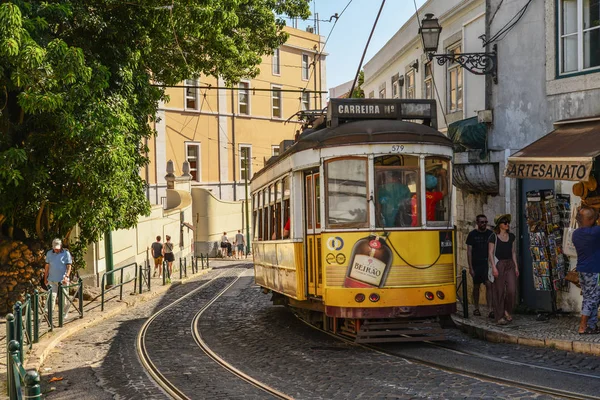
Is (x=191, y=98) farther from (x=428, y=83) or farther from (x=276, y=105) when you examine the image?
(x=428, y=83)

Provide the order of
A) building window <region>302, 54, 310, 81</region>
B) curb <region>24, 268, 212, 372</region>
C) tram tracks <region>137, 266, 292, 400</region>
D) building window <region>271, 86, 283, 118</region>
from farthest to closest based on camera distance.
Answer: building window <region>302, 54, 310, 81</region>
building window <region>271, 86, 283, 118</region>
curb <region>24, 268, 212, 372</region>
tram tracks <region>137, 266, 292, 400</region>

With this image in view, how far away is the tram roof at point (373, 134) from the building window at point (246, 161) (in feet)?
123

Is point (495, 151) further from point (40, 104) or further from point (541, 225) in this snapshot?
point (40, 104)

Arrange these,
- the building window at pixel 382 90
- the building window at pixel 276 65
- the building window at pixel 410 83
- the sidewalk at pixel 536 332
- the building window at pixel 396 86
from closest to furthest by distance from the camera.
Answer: the sidewalk at pixel 536 332 < the building window at pixel 410 83 < the building window at pixel 396 86 < the building window at pixel 382 90 < the building window at pixel 276 65

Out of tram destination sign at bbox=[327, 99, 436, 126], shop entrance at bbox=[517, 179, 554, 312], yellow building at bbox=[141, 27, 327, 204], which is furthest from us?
yellow building at bbox=[141, 27, 327, 204]

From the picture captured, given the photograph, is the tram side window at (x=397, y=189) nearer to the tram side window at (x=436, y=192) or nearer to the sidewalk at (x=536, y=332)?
the tram side window at (x=436, y=192)

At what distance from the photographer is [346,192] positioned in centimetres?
1094

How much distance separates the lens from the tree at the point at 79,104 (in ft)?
43.2

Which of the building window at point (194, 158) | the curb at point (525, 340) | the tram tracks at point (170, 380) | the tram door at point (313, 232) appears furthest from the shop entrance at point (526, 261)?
the building window at point (194, 158)

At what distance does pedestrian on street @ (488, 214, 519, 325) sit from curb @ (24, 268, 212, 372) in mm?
6558

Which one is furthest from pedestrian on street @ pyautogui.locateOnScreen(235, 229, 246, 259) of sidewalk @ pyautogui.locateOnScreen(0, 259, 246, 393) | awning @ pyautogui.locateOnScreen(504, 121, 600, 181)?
awning @ pyautogui.locateOnScreen(504, 121, 600, 181)

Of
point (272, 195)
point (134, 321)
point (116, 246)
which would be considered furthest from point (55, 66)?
point (116, 246)

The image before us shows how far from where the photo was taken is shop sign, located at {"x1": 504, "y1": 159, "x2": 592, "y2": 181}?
1079 centimetres

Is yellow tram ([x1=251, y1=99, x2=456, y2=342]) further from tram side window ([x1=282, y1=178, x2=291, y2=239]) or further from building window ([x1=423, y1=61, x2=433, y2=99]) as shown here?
building window ([x1=423, y1=61, x2=433, y2=99])
